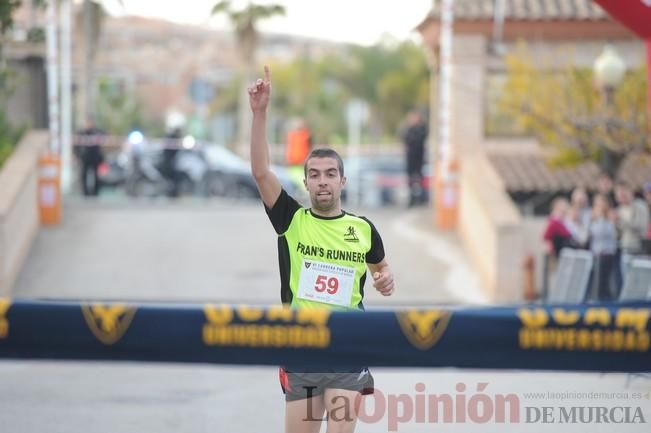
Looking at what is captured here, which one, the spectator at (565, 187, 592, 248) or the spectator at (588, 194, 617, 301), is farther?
the spectator at (565, 187, 592, 248)

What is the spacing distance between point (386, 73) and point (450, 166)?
68991 millimetres

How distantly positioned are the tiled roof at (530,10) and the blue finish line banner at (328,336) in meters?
21.4

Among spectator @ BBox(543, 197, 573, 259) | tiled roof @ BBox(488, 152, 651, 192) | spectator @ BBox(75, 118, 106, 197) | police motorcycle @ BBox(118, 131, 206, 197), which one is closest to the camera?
spectator @ BBox(543, 197, 573, 259)

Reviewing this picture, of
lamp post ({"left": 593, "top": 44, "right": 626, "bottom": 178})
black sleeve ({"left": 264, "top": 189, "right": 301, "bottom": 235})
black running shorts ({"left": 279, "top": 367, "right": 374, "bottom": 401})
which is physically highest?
lamp post ({"left": 593, "top": 44, "right": 626, "bottom": 178})

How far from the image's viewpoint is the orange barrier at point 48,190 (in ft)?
71.7

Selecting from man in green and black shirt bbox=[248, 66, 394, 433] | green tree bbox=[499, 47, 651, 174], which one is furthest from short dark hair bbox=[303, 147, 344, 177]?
green tree bbox=[499, 47, 651, 174]

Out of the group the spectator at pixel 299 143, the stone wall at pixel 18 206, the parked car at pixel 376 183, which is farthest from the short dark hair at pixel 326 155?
the parked car at pixel 376 183

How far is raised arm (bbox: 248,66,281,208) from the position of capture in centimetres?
591

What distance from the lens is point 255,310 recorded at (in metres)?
4.99

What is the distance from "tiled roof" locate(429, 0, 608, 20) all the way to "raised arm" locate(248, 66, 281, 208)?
20081mm

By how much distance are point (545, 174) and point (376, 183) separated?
28.6 feet

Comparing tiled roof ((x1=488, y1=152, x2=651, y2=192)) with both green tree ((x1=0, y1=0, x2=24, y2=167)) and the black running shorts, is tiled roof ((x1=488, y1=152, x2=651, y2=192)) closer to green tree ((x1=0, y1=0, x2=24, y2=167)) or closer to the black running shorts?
green tree ((x1=0, y1=0, x2=24, y2=167))

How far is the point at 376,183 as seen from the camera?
3447 centimetres

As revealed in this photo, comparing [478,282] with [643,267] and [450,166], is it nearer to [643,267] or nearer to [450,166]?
[450,166]
